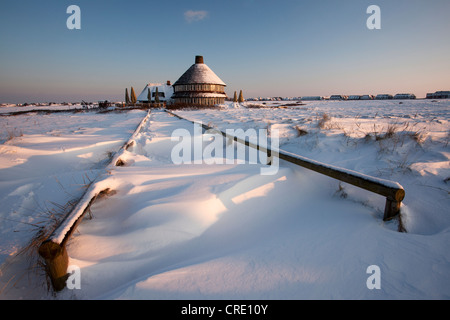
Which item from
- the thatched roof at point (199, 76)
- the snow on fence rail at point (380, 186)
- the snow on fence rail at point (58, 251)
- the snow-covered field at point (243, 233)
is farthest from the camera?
the thatched roof at point (199, 76)

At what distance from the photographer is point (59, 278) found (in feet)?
4.05

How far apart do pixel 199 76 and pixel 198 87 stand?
186 centimetres

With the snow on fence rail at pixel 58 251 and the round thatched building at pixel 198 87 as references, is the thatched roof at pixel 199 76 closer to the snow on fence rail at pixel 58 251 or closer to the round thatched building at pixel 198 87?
the round thatched building at pixel 198 87

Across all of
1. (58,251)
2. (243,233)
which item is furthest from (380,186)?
(58,251)

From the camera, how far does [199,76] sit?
106ft

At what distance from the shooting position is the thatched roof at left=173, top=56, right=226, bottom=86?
105ft

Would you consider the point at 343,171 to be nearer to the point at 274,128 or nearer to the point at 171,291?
the point at 171,291

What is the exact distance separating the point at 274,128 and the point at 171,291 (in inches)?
227

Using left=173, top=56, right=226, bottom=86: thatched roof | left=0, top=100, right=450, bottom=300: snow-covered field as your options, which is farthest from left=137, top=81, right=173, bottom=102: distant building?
left=0, top=100, right=450, bottom=300: snow-covered field

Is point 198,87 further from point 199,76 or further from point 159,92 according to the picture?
point 159,92

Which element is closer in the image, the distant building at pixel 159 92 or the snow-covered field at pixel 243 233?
the snow-covered field at pixel 243 233

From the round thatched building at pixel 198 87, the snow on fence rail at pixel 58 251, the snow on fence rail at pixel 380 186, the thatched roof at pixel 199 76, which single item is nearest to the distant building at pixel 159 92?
the round thatched building at pixel 198 87

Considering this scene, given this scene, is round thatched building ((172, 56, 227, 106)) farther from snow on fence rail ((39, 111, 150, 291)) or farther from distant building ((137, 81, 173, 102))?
snow on fence rail ((39, 111, 150, 291))

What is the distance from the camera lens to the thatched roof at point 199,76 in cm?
3209
